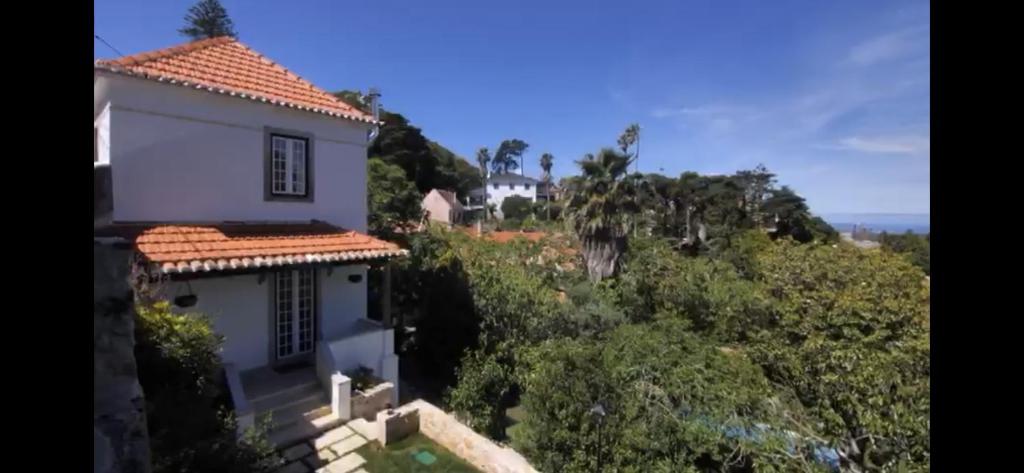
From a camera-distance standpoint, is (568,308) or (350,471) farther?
(568,308)

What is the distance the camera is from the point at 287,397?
10.1 meters

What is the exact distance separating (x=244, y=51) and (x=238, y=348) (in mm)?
8629

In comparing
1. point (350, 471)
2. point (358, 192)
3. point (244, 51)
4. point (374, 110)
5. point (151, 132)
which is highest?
point (244, 51)

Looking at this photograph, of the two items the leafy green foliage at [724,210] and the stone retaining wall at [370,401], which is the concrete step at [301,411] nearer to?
the stone retaining wall at [370,401]

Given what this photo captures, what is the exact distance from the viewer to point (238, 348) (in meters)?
10.6

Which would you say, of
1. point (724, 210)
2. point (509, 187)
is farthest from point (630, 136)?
point (509, 187)

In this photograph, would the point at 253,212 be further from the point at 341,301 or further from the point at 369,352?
the point at 369,352

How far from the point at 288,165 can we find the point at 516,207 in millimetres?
63055

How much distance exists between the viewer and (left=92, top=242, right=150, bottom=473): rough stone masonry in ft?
9.16
